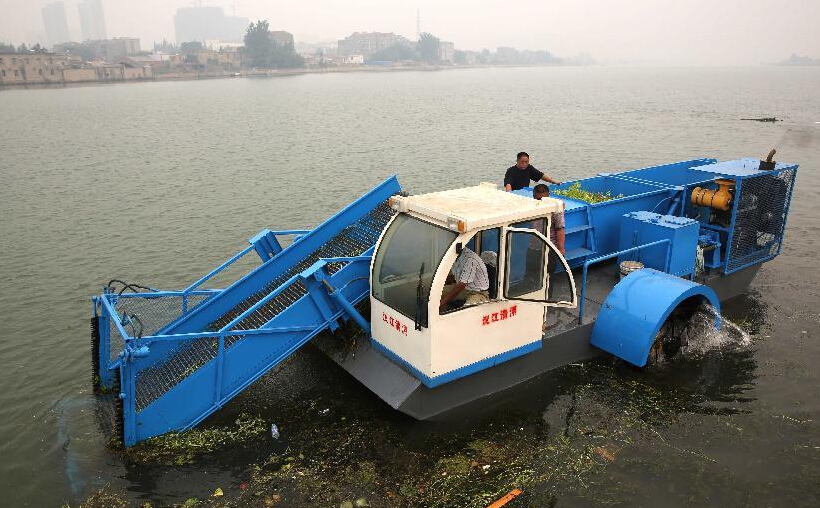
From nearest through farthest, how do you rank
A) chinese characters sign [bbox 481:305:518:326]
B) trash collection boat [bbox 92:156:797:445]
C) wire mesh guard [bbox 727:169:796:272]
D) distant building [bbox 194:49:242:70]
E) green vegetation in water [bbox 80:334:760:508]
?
green vegetation in water [bbox 80:334:760:508]
trash collection boat [bbox 92:156:797:445]
chinese characters sign [bbox 481:305:518:326]
wire mesh guard [bbox 727:169:796:272]
distant building [bbox 194:49:242:70]

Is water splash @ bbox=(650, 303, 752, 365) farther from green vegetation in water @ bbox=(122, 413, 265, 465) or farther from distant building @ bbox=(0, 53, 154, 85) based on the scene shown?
distant building @ bbox=(0, 53, 154, 85)

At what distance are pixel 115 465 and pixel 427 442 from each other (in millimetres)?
3552

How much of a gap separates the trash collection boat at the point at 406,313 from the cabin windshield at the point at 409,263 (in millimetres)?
17

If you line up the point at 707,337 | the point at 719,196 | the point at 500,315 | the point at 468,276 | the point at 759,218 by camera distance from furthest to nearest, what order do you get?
the point at 759,218 → the point at 719,196 → the point at 707,337 → the point at 500,315 → the point at 468,276

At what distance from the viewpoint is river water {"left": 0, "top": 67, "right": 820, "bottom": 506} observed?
6.73 metres

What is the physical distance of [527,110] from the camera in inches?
2606

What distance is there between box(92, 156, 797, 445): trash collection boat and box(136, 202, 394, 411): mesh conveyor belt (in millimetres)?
18

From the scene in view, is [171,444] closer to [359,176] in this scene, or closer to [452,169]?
[359,176]

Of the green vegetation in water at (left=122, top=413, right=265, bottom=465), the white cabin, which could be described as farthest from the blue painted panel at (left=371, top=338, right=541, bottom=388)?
the green vegetation in water at (left=122, top=413, right=265, bottom=465)

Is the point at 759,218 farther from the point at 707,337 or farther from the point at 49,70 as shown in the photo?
the point at 49,70

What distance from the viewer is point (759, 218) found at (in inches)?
405

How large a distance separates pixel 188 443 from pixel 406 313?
2945mm

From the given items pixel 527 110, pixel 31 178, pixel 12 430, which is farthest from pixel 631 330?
pixel 527 110

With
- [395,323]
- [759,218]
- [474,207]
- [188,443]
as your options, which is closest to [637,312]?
[474,207]
